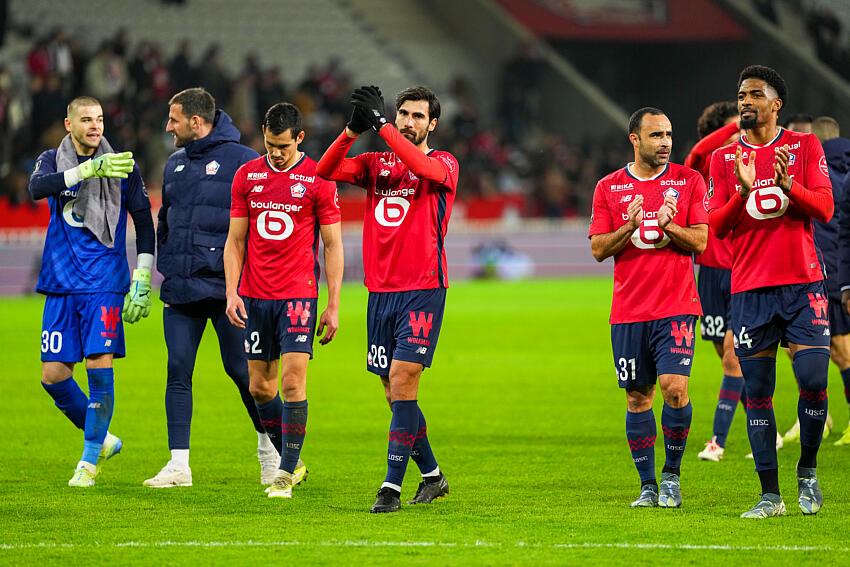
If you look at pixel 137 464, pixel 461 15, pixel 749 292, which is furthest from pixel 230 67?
pixel 749 292

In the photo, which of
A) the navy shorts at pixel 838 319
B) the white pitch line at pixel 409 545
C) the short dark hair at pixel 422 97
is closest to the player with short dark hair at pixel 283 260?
the short dark hair at pixel 422 97

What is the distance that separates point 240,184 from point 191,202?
0.64 meters

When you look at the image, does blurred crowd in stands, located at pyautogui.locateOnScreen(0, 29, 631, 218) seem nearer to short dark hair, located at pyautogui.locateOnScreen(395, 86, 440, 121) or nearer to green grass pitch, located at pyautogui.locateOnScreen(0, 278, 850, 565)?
green grass pitch, located at pyautogui.locateOnScreen(0, 278, 850, 565)

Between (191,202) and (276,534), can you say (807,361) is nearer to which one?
(276,534)

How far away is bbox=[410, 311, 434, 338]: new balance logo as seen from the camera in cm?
717

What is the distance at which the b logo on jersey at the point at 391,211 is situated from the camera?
7305mm

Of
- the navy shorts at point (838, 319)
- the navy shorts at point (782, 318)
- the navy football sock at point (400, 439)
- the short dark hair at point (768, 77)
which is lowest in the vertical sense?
the navy football sock at point (400, 439)

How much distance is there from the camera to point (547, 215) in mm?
33125

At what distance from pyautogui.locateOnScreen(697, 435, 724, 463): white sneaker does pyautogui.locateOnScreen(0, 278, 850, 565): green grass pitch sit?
0.08 metres

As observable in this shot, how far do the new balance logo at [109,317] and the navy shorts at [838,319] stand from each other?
17.5ft

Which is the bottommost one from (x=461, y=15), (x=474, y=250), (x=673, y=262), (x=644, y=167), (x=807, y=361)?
(x=474, y=250)

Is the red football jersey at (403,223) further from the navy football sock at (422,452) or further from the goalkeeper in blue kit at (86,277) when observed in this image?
the goalkeeper in blue kit at (86,277)

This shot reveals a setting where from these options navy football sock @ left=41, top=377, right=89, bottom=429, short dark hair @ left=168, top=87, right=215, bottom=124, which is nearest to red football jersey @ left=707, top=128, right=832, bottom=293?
short dark hair @ left=168, top=87, right=215, bottom=124

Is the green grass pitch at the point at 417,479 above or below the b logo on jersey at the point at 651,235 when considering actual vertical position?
below
